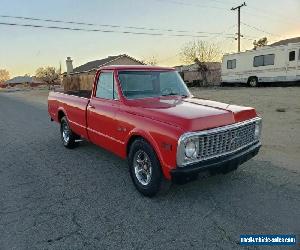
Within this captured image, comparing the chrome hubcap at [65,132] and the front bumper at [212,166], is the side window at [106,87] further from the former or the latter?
the chrome hubcap at [65,132]

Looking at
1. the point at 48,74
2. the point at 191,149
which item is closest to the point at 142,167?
the point at 191,149

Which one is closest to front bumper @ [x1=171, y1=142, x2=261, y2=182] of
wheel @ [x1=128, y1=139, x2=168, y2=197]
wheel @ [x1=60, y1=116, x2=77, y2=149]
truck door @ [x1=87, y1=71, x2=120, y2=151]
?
wheel @ [x1=128, y1=139, x2=168, y2=197]

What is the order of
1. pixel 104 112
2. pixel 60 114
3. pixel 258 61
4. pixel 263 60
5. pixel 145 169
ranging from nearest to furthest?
pixel 145 169
pixel 104 112
pixel 60 114
pixel 263 60
pixel 258 61

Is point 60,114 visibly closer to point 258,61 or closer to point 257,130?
point 257,130

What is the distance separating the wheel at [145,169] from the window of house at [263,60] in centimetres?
2245

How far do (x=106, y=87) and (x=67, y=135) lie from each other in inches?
102

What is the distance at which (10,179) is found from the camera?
5453mm

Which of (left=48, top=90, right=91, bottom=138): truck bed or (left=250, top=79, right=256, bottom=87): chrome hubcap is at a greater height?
(left=48, top=90, right=91, bottom=138): truck bed

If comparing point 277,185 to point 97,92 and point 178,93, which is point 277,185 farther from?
point 97,92

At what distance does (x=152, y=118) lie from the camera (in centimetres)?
415

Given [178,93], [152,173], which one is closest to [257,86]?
[178,93]

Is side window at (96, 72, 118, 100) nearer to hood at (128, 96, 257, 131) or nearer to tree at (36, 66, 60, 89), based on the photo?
hood at (128, 96, 257, 131)

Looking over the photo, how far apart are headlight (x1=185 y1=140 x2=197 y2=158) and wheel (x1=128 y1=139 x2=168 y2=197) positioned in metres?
0.50

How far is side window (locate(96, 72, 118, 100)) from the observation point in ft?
17.2
